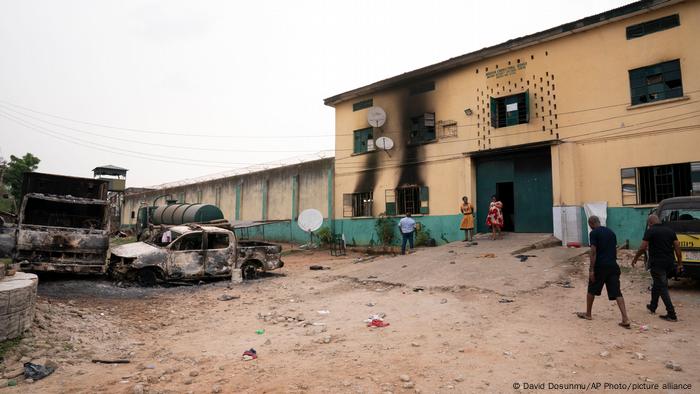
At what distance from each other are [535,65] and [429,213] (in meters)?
6.74

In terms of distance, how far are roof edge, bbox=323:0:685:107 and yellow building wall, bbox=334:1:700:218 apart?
23 centimetres

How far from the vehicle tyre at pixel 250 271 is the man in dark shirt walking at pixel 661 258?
890cm

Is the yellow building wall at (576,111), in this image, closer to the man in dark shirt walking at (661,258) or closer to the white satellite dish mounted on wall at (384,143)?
the white satellite dish mounted on wall at (384,143)

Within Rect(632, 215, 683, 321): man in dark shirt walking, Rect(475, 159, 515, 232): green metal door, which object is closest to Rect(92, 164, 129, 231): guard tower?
Rect(475, 159, 515, 232): green metal door

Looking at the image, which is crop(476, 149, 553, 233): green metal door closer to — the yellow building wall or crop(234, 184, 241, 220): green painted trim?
the yellow building wall

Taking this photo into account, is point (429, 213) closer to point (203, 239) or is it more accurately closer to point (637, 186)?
point (637, 186)

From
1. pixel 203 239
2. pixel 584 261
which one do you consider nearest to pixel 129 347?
pixel 203 239

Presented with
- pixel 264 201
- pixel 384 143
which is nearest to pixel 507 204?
pixel 384 143

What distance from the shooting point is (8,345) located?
458cm

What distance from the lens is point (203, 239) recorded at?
1039cm

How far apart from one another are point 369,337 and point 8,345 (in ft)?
14.1

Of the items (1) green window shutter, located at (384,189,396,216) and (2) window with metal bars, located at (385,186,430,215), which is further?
(1) green window shutter, located at (384,189,396,216)

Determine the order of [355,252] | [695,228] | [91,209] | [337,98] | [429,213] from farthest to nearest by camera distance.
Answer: [337,98], [355,252], [429,213], [91,209], [695,228]

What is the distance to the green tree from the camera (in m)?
31.4
